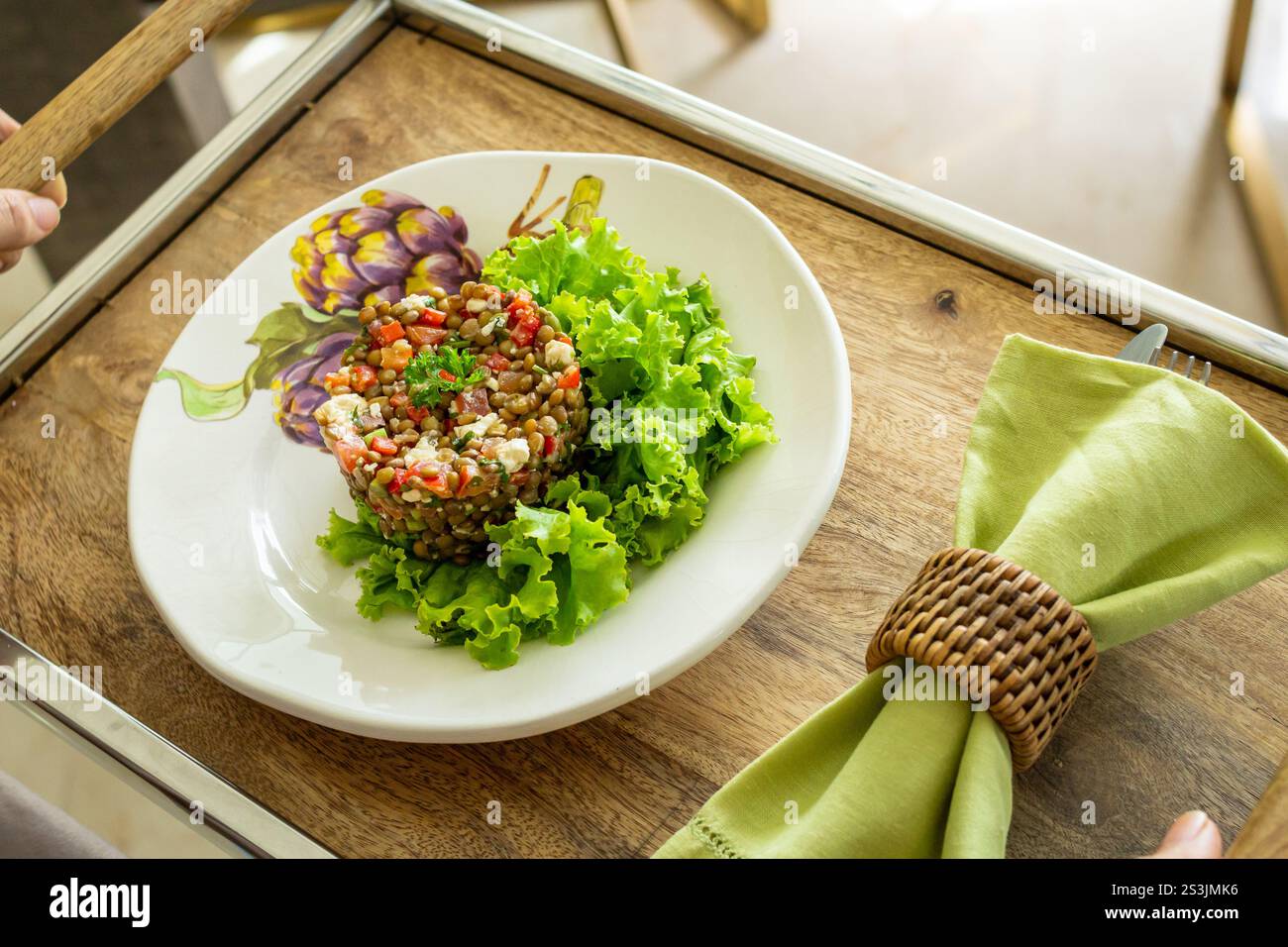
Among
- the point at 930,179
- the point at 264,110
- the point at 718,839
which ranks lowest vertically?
the point at 930,179

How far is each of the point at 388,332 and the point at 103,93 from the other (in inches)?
19.0

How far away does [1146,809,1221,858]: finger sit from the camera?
94 centimetres

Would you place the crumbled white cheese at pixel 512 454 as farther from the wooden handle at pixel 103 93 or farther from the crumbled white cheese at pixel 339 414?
the wooden handle at pixel 103 93

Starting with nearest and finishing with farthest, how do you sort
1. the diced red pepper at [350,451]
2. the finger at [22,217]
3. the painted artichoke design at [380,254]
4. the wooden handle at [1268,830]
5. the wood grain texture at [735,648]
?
the wooden handle at [1268,830] < the wood grain texture at [735,648] < the diced red pepper at [350,451] < the finger at [22,217] < the painted artichoke design at [380,254]

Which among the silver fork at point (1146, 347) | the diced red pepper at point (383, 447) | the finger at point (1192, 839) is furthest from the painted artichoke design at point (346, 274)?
the finger at point (1192, 839)

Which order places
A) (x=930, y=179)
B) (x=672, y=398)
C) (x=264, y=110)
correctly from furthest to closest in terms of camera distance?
(x=930, y=179) < (x=264, y=110) < (x=672, y=398)

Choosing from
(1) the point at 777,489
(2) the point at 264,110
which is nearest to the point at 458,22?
(2) the point at 264,110

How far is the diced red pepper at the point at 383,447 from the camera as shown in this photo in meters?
1.22

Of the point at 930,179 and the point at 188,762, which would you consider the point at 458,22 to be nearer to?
the point at 188,762

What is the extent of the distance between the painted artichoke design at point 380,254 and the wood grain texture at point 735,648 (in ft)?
0.73

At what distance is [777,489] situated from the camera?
120 cm

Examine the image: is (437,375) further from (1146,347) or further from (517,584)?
(1146,347)

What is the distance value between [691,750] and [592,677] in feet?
0.43

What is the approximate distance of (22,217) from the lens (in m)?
1.38
